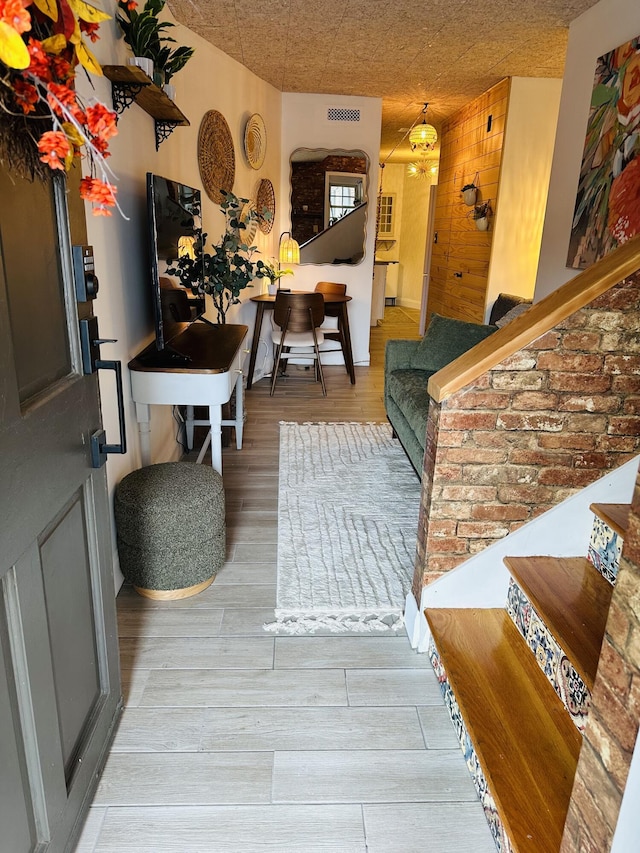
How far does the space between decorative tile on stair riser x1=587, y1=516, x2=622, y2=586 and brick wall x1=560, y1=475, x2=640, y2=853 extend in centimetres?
69

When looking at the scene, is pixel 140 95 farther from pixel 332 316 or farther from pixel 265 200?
pixel 332 316

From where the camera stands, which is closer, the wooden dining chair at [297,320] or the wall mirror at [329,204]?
the wooden dining chair at [297,320]

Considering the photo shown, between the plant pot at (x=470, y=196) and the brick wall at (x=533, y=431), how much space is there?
4367 mm

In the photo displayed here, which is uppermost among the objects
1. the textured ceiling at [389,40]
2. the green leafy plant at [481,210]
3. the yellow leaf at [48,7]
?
the textured ceiling at [389,40]

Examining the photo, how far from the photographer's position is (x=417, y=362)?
3.62 m

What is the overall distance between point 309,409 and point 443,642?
3.01 meters

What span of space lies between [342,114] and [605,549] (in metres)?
5.20

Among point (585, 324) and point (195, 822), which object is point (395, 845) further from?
point (585, 324)

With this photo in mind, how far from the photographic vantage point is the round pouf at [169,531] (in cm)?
201

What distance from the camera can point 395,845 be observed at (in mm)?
1294

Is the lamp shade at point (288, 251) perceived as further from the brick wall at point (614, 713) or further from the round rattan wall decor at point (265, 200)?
the brick wall at point (614, 713)

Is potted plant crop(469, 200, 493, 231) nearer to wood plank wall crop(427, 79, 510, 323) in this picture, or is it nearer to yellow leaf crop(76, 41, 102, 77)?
wood plank wall crop(427, 79, 510, 323)

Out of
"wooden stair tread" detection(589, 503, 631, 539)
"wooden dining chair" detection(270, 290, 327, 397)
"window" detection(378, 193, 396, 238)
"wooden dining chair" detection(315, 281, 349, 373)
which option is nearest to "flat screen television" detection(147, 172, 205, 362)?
"wooden stair tread" detection(589, 503, 631, 539)

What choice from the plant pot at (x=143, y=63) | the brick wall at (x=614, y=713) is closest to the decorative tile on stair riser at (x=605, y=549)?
the brick wall at (x=614, y=713)
